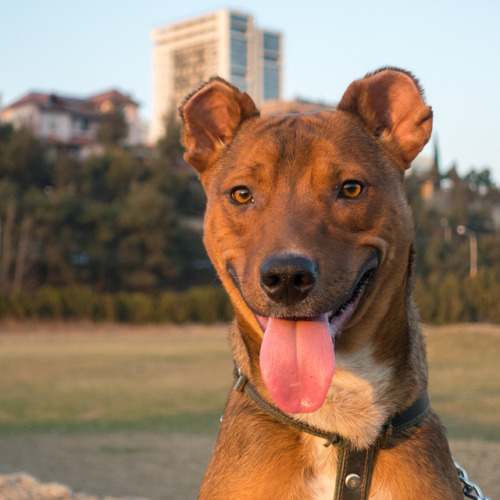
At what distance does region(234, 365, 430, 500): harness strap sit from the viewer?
2.93m

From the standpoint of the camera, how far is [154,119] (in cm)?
16038

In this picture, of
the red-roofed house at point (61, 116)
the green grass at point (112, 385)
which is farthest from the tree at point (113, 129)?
the green grass at point (112, 385)

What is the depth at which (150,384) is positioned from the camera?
15.8m

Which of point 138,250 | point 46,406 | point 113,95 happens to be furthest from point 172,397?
point 113,95

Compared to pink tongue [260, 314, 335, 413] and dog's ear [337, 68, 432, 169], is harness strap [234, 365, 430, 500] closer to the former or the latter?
pink tongue [260, 314, 335, 413]

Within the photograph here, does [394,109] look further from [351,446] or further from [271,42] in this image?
[271,42]

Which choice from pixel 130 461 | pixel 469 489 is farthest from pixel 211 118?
pixel 130 461

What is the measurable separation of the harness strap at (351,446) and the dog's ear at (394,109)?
3.77ft

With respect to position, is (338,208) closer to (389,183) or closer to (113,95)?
(389,183)

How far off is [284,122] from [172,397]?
1097 centimetres

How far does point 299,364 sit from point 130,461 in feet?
19.4

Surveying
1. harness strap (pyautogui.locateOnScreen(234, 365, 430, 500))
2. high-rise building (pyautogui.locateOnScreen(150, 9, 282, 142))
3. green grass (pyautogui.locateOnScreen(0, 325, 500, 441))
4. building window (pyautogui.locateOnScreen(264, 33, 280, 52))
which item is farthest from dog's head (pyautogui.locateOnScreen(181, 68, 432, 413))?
building window (pyautogui.locateOnScreen(264, 33, 280, 52))

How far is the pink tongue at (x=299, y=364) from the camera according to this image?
115 inches

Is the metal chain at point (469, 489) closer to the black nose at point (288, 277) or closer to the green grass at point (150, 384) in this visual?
the black nose at point (288, 277)
